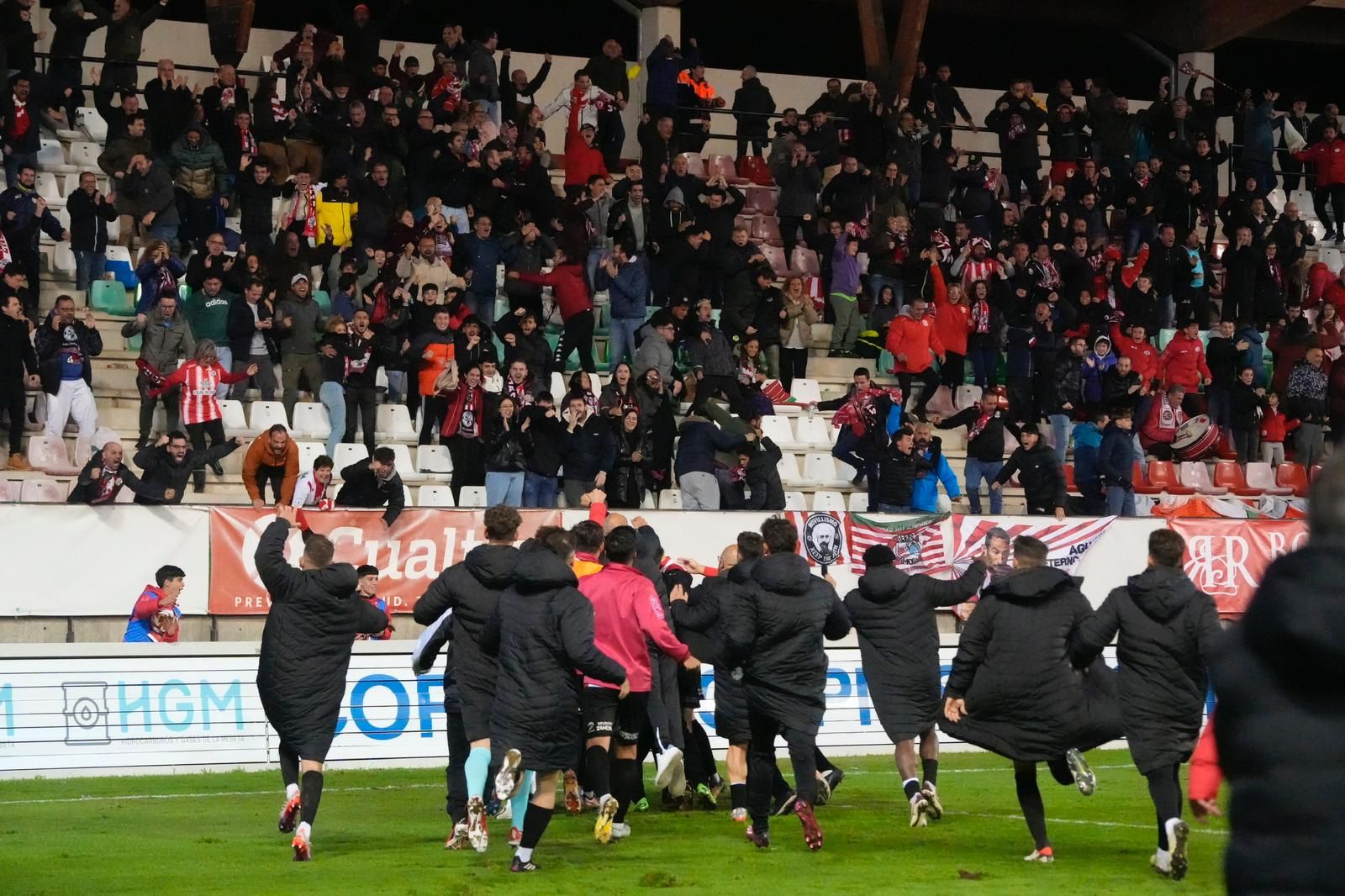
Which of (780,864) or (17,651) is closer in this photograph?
(780,864)

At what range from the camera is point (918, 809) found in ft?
38.8

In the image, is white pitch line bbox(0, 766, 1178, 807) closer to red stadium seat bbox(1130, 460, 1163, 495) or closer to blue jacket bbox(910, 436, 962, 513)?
blue jacket bbox(910, 436, 962, 513)

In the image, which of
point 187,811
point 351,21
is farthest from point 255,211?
point 187,811

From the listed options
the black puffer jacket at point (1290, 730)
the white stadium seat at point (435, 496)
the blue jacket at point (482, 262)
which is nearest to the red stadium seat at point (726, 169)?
the blue jacket at point (482, 262)

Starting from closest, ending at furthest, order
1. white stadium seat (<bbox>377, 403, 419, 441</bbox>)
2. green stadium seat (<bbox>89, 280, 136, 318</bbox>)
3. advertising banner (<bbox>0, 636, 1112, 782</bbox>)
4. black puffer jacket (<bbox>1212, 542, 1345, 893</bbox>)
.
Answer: black puffer jacket (<bbox>1212, 542, 1345, 893</bbox>) → advertising banner (<bbox>0, 636, 1112, 782</bbox>) → white stadium seat (<bbox>377, 403, 419, 441</bbox>) → green stadium seat (<bbox>89, 280, 136, 318</bbox>)

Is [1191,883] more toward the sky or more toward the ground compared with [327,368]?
more toward the ground

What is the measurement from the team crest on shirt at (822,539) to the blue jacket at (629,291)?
381cm

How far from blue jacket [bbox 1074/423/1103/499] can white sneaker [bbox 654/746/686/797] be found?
11.2 meters

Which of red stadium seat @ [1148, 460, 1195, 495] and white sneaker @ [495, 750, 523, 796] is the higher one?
red stadium seat @ [1148, 460, 1195, 495]

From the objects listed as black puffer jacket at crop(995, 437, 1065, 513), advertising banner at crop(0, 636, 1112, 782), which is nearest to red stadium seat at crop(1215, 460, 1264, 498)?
black puffer jacket at crop(995, 437, 1065, 513)

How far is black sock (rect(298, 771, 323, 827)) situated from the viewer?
33.9 feet

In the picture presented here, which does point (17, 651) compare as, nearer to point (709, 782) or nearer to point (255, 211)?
point (709, 782)

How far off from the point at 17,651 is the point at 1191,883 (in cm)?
919

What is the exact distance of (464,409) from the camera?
19.9m
